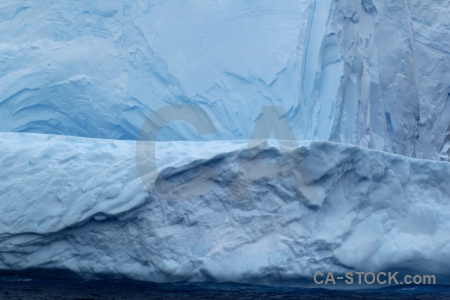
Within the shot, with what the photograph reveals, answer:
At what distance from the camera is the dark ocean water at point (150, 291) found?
3.22 m

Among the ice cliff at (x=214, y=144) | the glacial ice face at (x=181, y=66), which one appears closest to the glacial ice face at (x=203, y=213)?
the ice cliff at (x=214, y=144)

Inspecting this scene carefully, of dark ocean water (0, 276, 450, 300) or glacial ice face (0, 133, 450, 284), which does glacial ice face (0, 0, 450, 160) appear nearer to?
glacial ice face (0, 133, 450, 284)

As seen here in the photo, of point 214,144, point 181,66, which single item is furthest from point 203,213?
point 181,66

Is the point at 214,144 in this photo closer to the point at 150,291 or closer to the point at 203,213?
the point at 203,213

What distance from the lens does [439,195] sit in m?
3.88

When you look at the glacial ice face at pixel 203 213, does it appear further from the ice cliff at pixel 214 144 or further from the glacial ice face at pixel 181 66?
the glacial ice face at pixel 181 66

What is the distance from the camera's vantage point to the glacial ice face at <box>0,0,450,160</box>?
13.5 feet

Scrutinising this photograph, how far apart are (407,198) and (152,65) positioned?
5.21 ft

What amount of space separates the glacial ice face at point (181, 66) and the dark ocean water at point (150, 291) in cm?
96

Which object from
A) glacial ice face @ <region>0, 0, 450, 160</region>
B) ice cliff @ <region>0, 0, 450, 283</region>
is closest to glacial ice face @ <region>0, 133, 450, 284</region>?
ice cliff @ <region>0, 0, 450, 283</region>

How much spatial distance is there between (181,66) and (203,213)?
109 cm

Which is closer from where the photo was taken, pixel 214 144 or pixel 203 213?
pixel 203 213

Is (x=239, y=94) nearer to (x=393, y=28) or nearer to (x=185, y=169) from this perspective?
(x=185, y=169)

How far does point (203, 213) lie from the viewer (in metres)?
3.42
